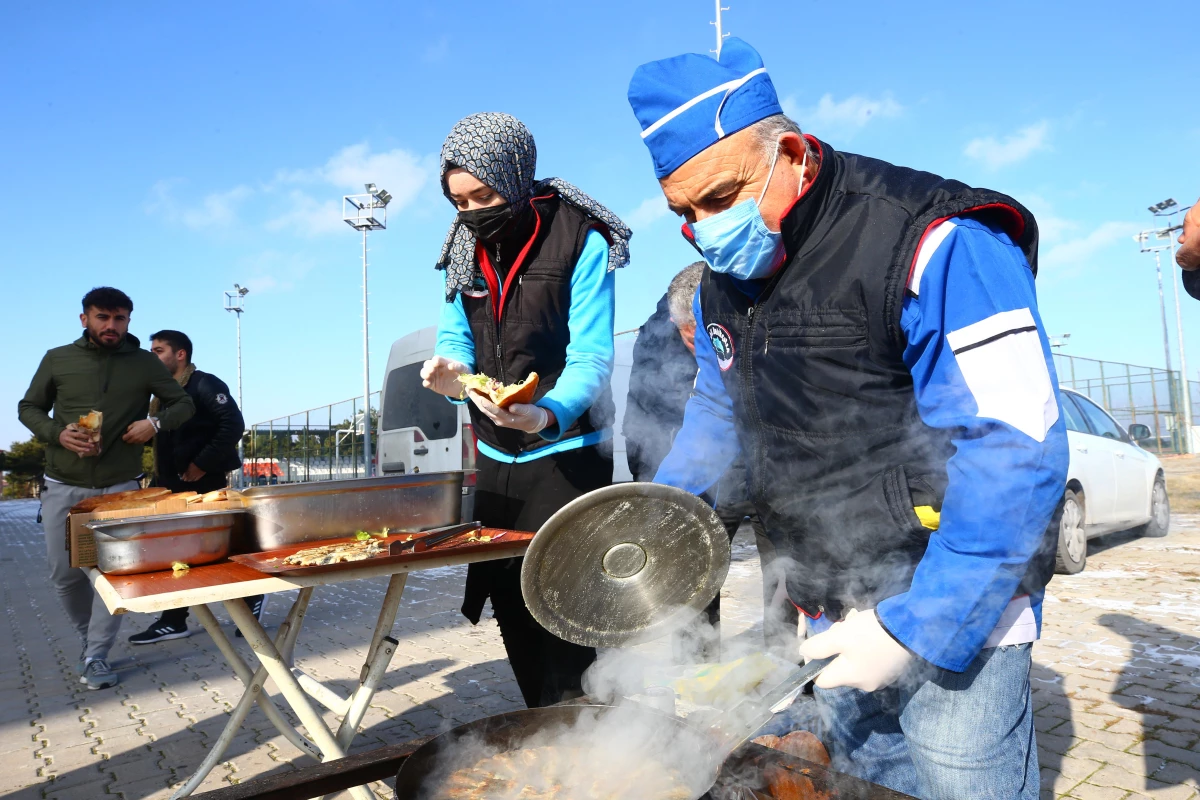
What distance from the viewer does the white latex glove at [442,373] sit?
2463 mm

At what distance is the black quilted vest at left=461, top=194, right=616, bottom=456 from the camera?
262 cm

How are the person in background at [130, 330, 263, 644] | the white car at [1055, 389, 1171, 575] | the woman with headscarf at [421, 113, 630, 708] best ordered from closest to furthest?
the woman with headscarf at [421, 113, 630, 708] < the person in background at [130, 330, 263, 644] < the white car at [1055, 389, 1171, 575]

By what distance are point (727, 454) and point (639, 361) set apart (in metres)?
2.44

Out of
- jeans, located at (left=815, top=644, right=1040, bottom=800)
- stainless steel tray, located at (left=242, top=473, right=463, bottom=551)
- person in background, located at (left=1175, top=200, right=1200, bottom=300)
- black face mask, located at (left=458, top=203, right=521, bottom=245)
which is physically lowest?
jeans, located at (left=815, top=644, right=1040, bottom=800)

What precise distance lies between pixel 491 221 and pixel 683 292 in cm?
169

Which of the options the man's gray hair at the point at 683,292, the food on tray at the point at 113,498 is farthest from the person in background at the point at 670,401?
the food on tray at the point at 113,498

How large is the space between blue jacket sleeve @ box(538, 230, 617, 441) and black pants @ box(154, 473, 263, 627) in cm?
427

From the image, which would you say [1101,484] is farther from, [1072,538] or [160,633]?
[160,633]

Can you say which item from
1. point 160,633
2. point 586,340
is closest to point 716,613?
point 586,340

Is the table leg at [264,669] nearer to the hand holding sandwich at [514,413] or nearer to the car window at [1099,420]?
the hand holding sandwich at [514,413]

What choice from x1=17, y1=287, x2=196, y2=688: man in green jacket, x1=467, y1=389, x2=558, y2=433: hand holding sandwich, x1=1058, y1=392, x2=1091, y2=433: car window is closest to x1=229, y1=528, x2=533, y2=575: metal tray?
x1=467, y1=389, x2=558, y2=433: hand holding sandwich

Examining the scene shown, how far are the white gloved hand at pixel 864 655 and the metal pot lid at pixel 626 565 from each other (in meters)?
0.42

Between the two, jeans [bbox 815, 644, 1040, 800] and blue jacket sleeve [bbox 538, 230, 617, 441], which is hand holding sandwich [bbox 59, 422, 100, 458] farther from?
jeans [bbox 815, 644, 1040, 800]

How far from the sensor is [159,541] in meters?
2.26
